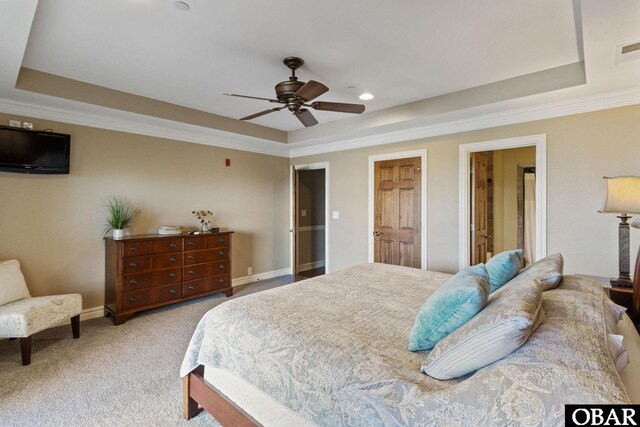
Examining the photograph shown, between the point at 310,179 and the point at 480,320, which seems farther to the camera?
the point at 310,179

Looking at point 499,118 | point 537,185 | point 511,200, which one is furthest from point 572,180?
point 511,200

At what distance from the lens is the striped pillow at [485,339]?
106 centimetres

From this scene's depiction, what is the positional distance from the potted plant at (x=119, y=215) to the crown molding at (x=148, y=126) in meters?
0.91

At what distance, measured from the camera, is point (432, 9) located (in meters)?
2.00

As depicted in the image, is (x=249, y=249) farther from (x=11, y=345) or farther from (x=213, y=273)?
(x=11, y=345)

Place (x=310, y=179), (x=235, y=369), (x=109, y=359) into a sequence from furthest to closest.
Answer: (x=310, y=179), (x=109, y=359), (x=235, y=369)

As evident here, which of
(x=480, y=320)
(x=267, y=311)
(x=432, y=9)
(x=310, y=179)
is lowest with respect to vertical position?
(x=267, y=311)

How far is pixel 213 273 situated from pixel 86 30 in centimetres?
305

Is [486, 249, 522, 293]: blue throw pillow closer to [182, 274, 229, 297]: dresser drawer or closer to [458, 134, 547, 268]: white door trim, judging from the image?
[458, 134, 547, 268]: white door trim

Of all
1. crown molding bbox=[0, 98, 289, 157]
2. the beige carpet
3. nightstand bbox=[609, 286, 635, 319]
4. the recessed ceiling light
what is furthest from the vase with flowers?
nightstand bbox=[609, 286, 635, 319]

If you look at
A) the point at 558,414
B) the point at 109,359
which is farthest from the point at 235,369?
the point at 109,359

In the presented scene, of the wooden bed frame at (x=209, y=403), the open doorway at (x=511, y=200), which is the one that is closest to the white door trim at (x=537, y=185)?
the open doorway at (x=511, y=200)

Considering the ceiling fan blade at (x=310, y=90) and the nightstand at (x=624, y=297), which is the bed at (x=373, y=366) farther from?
the ceiling fan blade at (x=310, y=90)

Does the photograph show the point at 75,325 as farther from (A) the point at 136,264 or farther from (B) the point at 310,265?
(B) the point at 310,265
